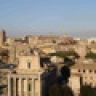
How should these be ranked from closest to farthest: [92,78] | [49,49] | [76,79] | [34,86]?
[34,86]
[76,79]
[92,78]
[49,49]

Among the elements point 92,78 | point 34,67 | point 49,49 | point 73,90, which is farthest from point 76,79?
point 49,49

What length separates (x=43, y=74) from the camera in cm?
2408

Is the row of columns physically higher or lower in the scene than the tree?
higher

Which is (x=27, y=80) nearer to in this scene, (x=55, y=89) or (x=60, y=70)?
(x=55, y=89)

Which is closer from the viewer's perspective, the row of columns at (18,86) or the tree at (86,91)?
the row of columns at (18,86)

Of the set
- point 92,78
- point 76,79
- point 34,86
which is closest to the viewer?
point 34,86

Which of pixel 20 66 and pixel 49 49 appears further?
pixel 49 49

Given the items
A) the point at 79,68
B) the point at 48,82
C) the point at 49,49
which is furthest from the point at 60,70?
the point at 49,49

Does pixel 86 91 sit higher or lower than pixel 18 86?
lower

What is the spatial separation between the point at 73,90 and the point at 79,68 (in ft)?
22.5

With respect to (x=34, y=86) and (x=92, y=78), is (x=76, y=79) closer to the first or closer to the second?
(x=34, y=86)

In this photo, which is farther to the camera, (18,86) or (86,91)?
(86,91)

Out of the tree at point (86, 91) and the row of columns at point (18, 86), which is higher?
the row of columns at point (18, 86)

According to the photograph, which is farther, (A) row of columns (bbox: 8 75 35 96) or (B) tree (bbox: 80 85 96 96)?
(B) tree (bbox: 80 85 96 96)
